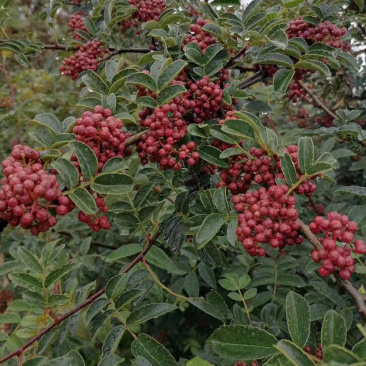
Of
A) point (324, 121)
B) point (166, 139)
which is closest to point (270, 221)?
point (166, 139)

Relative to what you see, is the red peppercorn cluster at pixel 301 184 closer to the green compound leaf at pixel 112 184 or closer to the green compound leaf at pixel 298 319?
the green compound leaf at pixel 298 319

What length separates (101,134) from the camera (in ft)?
3.92

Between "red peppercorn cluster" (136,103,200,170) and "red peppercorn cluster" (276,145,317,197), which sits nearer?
"red peppercorn cluster" (276,145,317,197)

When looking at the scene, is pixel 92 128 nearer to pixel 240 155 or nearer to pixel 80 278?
pixel 240 155

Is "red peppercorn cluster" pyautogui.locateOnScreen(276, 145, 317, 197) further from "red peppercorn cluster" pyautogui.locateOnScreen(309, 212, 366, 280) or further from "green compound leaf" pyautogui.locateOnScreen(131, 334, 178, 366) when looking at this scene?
"green compound leaf" pyautogui.locateOnScreen(131, 334, 178, 366)

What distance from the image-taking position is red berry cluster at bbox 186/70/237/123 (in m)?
1.42

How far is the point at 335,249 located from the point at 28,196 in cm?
81

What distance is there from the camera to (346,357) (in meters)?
0.73

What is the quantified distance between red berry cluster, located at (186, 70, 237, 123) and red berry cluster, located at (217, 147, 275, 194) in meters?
0.22

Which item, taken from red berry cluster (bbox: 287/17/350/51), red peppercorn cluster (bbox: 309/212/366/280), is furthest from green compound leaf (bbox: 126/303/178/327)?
red berry cluster (bbox: 287/17/350/51)

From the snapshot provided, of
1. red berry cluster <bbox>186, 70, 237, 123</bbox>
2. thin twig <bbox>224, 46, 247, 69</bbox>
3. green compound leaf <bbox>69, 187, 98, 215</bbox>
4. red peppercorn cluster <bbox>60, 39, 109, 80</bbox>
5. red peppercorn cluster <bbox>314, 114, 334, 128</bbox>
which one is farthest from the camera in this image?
red peppercorn cluster <bbox>314, 114, 334, 128</bbox>

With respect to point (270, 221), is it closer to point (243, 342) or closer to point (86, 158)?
point (243, 342)

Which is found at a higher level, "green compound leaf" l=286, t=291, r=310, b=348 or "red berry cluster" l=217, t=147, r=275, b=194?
"red berry cluster" l=217, t=147, r=275, b=194

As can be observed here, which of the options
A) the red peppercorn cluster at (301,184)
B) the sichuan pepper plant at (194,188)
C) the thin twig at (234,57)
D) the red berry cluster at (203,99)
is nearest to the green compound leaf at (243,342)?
the sichuan pepper plant at (194,188)
